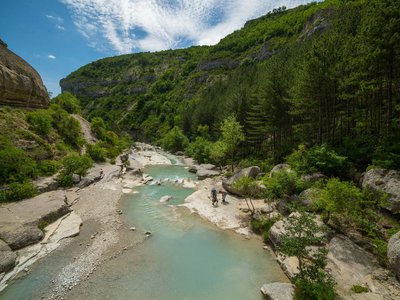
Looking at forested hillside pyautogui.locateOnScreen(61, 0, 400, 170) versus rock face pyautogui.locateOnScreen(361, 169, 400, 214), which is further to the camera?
forested hillside pyautogui.locateOnScreen(61, 0, 400, 170)

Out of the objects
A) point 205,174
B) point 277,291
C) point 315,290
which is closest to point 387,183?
point 315,290

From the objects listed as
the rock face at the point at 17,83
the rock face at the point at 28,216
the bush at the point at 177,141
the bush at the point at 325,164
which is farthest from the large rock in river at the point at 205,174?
the bush at the point at 177,141

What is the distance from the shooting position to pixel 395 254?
995cm

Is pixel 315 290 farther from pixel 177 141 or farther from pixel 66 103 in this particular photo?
pixel 66 103

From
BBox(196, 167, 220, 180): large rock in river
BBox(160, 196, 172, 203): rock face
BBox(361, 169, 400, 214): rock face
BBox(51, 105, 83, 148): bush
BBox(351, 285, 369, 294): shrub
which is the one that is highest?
BBox(51, 105, 83, 148): bush

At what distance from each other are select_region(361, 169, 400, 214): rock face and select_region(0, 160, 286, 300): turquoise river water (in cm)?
844

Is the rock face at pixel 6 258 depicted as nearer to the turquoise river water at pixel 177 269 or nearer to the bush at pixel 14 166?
the turquoise river water at pixel 177 269

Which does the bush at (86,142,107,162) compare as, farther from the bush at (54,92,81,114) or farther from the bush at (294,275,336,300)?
the bush at (294,275,336,300)

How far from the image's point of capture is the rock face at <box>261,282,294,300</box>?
10.2 m

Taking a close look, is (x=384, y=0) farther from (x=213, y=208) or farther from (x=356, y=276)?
(x=213, y=208)

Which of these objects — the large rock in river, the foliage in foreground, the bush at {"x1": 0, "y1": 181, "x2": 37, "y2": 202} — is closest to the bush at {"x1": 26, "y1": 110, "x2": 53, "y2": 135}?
the bush at {"x1": 0, "y1": 181, "x2": 37, "y2": 202}

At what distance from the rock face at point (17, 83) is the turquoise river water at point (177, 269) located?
28200 millimetres

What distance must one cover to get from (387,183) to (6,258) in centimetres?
2485

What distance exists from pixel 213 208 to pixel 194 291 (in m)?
11.2
